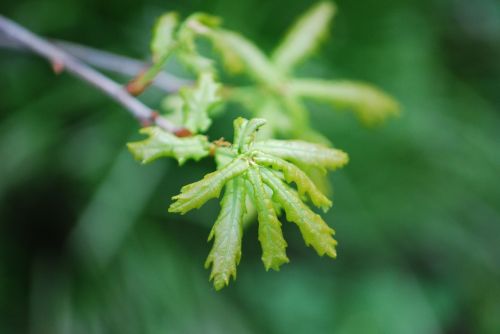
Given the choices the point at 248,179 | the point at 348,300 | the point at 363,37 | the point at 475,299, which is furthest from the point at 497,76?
the point at 248,179

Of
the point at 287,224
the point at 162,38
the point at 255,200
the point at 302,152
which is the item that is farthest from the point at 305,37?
the point at 287,224

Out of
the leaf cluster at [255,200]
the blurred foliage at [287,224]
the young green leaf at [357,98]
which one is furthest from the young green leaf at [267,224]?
the blurred foliage at [287,224]

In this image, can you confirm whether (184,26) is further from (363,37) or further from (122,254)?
(363,37)

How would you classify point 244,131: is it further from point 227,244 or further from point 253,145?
point 227,244

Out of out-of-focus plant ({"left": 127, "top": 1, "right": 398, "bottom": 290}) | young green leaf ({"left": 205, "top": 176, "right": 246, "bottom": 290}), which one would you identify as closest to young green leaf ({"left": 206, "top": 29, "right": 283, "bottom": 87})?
out-of-focus plant ({"left": 127, "top": 1, "right": 398, "bottom": 290})

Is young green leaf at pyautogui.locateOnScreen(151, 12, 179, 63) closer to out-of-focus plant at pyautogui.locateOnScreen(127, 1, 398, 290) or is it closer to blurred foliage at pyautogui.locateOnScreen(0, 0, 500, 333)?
out-of-focus plant at pyautogui.locateOnScreen(127, 1, 398, 290)
